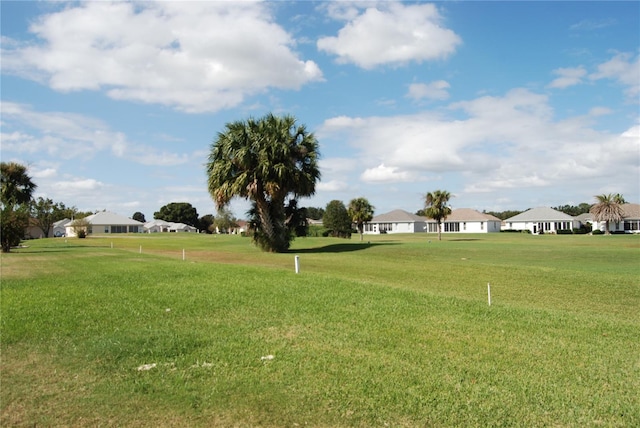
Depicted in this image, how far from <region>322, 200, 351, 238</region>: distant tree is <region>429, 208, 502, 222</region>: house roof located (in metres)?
31.9

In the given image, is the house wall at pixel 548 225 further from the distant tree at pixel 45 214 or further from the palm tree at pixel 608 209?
the distant tree at pixel 45 214

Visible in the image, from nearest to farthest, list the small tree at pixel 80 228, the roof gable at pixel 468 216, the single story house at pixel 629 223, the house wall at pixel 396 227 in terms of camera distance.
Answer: the small tree at pixel 80 228, the single story house at pixel 629 223, the roof gable at pixel 468 216, the house wall at pixel 396 227

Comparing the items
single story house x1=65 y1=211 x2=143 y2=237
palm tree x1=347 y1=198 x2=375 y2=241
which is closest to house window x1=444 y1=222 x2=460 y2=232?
palm tree x1=347 y1=198 x2=375 y2=241

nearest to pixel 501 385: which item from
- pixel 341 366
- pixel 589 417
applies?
pixel 589 417

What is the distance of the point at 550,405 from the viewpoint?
17.9 ft

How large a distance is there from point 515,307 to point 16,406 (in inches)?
401

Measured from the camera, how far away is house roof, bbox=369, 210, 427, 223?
354 ft

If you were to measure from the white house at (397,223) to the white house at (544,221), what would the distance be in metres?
20.0

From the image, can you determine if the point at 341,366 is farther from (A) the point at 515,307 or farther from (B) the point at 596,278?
(B) the point at 596,278

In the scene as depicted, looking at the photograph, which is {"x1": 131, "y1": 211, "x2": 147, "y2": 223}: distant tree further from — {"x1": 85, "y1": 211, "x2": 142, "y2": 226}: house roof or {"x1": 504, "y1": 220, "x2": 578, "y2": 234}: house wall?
{"x1": 504, "y1": 220, "x2": 578, "y2": 234}: house wall

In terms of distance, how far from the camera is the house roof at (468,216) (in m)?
98.1

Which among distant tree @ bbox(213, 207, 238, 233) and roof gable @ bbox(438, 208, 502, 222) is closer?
roof gable @ bbox(438, 208, 502, 222)

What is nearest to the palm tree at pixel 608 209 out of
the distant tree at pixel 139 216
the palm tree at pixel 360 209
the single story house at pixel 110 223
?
the palm tree at pixel 360 209

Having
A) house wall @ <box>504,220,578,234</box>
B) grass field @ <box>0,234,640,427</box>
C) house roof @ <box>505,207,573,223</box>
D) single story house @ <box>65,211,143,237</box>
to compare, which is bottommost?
grass field @ <box>0,234,640,427</box>
